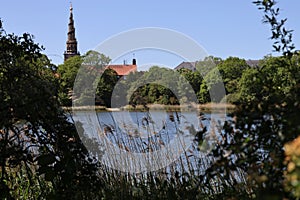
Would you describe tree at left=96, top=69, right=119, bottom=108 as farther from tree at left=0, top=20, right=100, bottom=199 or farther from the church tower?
the church tower

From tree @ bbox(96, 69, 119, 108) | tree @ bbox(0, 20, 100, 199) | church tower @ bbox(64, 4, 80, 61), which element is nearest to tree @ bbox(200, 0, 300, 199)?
tree @ bbox(0, 20, 100, 199)

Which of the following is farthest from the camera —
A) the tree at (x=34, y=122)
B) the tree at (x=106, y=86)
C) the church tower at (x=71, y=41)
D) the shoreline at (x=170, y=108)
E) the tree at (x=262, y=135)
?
the church tower at (x=71, y=41)

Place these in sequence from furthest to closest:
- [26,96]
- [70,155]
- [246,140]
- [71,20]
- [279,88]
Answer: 1. [71,20]
2. [70,155]
3. [26,96]
4. [279,88]
5. [246,140]

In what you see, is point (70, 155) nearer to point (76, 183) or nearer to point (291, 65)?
point (76, 183)

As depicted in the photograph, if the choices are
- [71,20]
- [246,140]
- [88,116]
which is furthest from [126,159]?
[71,20]

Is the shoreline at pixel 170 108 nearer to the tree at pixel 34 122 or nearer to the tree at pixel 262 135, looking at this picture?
the tree at pixel 34 122

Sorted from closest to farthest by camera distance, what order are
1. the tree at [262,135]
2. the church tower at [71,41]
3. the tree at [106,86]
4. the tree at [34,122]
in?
the tree at [262,135] < the tree at [34,122] < the tree at [106,86] < the church tower at [71,41]

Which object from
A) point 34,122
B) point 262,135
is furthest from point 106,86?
point 262,135

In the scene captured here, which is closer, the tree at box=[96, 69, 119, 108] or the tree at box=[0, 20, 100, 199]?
the tree at box=[0, 20, 100, 199]

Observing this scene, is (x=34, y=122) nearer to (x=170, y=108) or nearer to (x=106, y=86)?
(x=170, y=108)

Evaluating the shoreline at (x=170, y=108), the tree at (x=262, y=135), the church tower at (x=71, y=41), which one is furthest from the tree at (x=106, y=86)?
the church tower at (x=71, y=41)

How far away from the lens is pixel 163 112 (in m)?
5.10

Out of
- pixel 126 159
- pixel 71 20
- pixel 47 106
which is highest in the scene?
pixel 71 20

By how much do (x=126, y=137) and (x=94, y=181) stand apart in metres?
1.71
